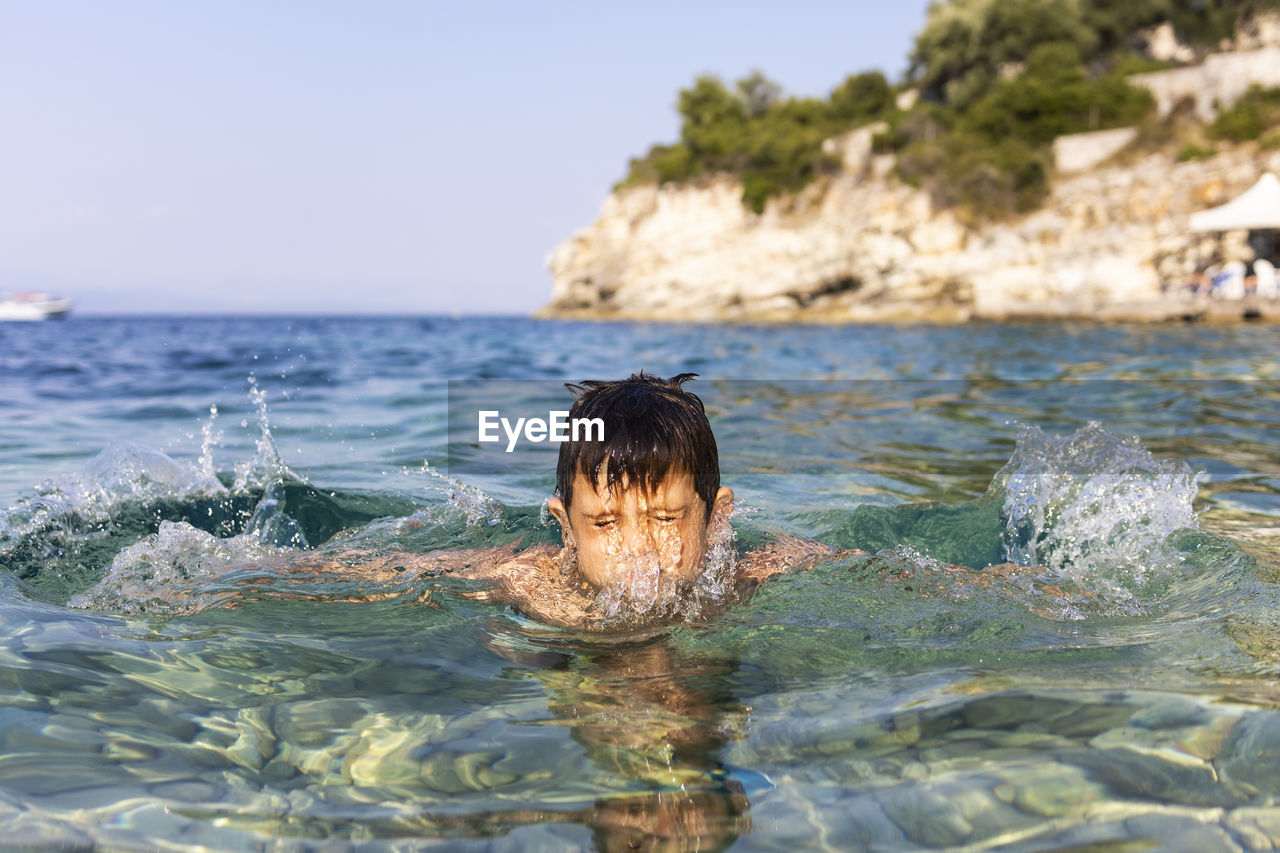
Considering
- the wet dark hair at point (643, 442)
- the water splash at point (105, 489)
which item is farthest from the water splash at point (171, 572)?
the wet dark hair at point (643, 442)

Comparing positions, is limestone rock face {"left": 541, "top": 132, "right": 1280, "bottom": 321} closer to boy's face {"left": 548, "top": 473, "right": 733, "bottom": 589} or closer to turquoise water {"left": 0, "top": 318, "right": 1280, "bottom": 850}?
turquoise water {"left": 0, "top": 318, "right": 1280, "bottom": 850}

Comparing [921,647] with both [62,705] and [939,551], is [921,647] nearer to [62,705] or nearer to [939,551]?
[939,551]

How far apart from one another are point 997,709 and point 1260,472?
399 centimetres

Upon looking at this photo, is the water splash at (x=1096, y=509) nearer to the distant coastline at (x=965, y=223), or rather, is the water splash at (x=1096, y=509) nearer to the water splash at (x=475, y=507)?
the water splash at (x=475, y=507)

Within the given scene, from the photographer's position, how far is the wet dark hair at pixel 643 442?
240cm

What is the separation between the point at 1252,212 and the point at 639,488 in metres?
28.7

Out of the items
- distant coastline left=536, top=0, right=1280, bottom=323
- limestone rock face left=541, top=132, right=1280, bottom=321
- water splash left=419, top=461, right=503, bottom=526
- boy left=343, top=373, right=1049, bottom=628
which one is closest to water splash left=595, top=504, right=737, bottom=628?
boy left=343, top=373, right=1049, bottom=628

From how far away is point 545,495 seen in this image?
16.0 ft

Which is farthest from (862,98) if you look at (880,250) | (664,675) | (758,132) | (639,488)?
(664,675)

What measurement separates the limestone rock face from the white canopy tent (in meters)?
2.71

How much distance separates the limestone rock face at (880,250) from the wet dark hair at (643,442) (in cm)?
2438

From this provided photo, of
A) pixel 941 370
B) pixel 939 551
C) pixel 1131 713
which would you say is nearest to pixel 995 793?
pixel 1131 713

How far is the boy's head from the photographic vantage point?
2.41m

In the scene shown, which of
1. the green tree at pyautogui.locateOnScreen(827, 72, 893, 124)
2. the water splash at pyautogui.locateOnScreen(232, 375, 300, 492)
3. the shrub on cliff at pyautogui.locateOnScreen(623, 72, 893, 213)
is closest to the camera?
the water splash at pyautogui.locateOnScreen(232, 375, 300, 492)
